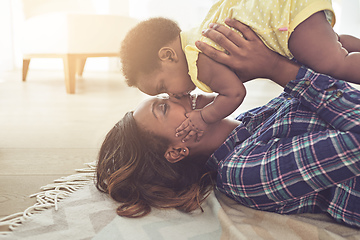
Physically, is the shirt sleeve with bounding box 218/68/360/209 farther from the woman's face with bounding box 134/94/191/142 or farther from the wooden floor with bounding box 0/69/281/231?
the wooden floor with bounding box 0/69/281/231

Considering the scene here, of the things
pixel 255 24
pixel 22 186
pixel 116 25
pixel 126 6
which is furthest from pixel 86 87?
pixel 255 24

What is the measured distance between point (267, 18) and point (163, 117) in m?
0.41

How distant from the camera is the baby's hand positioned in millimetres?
1060

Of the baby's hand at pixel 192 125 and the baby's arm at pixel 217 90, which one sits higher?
the baby's arm at pixel 217 90

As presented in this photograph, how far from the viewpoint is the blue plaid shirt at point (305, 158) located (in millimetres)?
814

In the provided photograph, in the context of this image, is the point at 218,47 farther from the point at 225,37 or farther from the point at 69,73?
the point at 69,73

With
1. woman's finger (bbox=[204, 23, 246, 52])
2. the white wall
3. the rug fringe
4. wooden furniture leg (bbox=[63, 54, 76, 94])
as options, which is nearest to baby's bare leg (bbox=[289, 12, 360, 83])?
Result: woman's finger (bbox=[204, 23, 246, 52])

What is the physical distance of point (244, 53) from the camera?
1028 millimetres

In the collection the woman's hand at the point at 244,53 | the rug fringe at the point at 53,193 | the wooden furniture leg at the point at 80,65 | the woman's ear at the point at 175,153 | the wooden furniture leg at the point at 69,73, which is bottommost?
the wooden furniture leg at the point at 80,65

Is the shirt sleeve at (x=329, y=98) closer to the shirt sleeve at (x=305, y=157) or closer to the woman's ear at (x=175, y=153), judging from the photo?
the shirt sleeve at (x=305, y=157)

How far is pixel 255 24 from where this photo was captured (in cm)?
100

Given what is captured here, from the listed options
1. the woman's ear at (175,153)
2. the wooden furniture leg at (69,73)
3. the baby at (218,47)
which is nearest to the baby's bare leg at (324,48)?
the baby at (218,47)

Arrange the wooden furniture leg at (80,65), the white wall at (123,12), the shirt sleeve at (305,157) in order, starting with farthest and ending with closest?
the white wall at (123,12) → the wooden furniture leg at (80,65) → the shirt sleeve at (305,157)

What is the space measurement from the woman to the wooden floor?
0.82 ft
